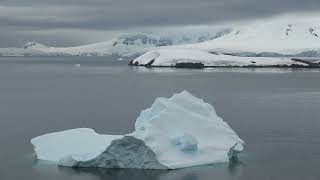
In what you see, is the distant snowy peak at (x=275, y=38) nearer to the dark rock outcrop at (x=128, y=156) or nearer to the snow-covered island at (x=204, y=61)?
the snow-covered island at (x=204, y=61)

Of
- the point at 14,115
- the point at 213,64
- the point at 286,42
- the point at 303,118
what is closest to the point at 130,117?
the point at 14,115

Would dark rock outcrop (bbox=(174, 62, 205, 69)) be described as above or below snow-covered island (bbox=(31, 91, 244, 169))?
below

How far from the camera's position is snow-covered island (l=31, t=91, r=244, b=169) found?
14068mm

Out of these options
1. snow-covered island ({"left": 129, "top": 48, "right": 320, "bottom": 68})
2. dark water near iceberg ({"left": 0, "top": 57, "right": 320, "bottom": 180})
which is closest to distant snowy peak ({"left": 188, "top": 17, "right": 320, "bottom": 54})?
snow-covered island ({"left": 129, "top": 48, "right": 320, "bottom": 68})

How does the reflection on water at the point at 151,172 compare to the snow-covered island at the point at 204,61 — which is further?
the snow-covered island at the point at 204,61

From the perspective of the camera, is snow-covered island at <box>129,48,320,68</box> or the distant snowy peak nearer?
snow-covered island at <box>129,48,320,68</box>

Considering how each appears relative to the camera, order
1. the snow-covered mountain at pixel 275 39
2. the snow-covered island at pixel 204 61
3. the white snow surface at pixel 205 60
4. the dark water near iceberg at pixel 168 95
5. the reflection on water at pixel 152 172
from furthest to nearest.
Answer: the snow-covered mountain at pixel 275 39 < the white snow surface at pixel 205 60 < the snow-covered island at pixel 204 61 < the dark water near iceberg at pixel 168 95 < the reflection on water at pixel 152 172

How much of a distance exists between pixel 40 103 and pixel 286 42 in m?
150

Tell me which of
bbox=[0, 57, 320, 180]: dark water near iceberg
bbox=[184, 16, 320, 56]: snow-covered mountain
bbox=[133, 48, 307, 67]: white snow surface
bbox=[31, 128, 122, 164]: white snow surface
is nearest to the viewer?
bbox=[0, 57, 320, 180]: dark water near iceberg

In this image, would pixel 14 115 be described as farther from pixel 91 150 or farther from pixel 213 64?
pixel 213 64

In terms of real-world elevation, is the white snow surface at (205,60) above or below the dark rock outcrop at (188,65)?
above

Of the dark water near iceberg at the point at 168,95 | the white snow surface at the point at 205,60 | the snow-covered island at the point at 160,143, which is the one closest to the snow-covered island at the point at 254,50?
the white snow surface at the point at 205,60

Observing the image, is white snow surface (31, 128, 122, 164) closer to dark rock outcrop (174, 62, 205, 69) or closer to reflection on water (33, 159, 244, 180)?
reflection on water (33, 159, 244, 180)

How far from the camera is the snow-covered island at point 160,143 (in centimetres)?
1407
